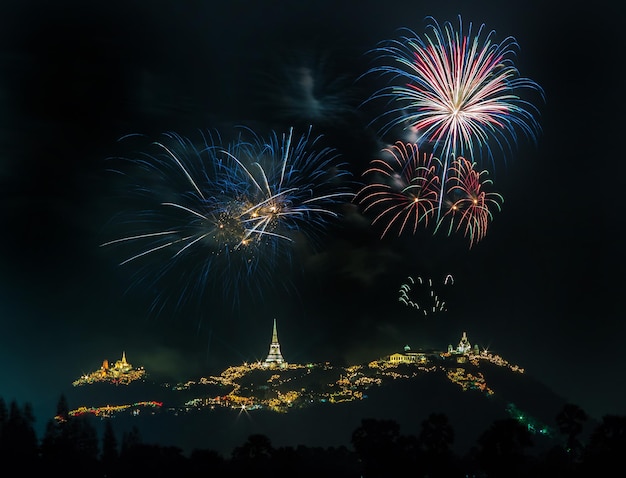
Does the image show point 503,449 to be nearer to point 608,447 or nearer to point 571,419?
point 608,447

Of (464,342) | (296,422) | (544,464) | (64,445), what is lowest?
(544,464)

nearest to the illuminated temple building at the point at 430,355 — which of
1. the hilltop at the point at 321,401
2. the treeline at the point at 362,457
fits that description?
the hilltop at the point at 321,401

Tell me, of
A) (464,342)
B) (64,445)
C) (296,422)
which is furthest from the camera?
(464,342)

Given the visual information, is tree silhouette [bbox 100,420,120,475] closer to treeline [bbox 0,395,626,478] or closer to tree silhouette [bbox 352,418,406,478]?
treeline [bbox 0,395,626,478]

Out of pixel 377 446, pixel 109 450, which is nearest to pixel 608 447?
pixel 377 446

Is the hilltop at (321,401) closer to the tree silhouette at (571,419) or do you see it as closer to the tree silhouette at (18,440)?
the tree silhouette at (18,440)

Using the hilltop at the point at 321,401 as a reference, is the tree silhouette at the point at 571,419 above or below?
below

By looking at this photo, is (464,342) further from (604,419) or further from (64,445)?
(64,445)

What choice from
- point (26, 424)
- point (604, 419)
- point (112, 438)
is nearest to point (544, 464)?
point (604, 419)
